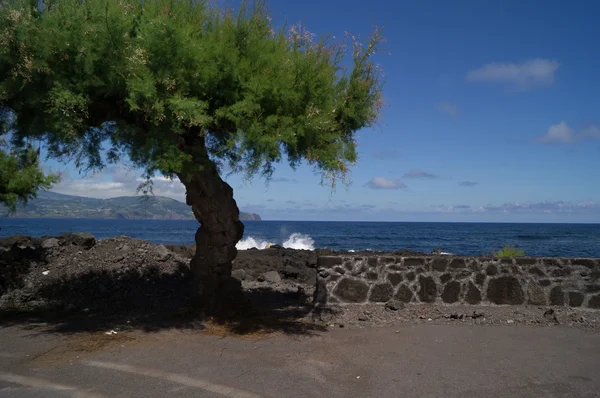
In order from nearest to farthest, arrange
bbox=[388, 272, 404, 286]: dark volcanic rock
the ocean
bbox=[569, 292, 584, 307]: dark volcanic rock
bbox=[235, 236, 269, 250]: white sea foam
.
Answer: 1. bbox=[569, 292, 584, 307]: dark volcanic rock
2. bbox=[388, 272, 404, 286]: dark volcanic rock
3. bbox=[235, 236, 269, 250]: white sea foam
4. the ocean

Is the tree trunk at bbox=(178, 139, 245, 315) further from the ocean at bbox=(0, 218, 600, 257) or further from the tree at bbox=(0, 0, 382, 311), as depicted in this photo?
the ocean at bbox=(0, 218, 600, 257)

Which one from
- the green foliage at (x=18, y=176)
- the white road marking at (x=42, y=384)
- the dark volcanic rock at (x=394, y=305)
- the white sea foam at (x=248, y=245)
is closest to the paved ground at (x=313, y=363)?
the white road marking at (x=42, y=384)

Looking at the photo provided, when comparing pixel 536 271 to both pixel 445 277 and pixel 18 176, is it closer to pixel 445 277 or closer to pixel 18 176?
pixel 445 277

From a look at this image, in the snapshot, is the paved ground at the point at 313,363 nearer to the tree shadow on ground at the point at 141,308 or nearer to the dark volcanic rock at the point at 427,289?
the tree shadow on ground at the point at 141,308

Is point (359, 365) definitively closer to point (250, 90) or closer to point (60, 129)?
point (250, 90)

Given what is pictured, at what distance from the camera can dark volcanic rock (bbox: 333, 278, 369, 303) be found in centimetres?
1018

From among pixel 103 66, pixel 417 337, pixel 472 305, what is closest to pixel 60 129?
pixel 103 66

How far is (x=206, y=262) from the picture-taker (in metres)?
10.1

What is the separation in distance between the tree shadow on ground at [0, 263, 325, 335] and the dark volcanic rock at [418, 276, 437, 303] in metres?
2.17

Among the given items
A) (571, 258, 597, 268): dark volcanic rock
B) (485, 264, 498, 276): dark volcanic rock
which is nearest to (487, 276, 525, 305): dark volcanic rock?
(485, 264, 498, 276): dark volcanic rock

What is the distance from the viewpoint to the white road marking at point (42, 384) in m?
5.85

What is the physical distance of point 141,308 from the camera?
10836 millimetres

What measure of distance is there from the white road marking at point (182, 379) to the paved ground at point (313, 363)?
0.04ft

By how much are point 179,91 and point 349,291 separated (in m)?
4.69
